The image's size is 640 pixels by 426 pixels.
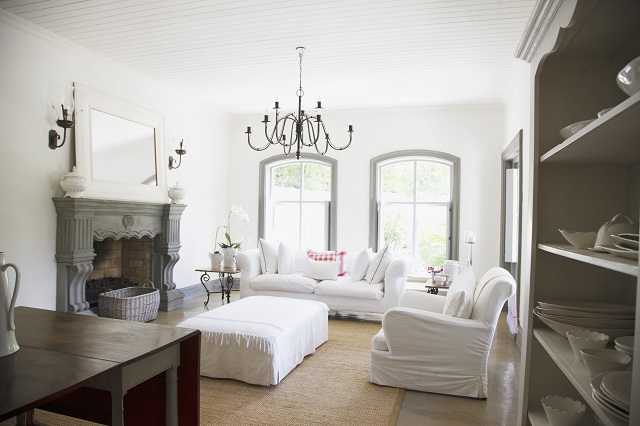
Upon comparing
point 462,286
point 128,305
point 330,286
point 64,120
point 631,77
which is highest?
point 64,120

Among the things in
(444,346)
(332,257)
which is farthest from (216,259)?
(444,346)

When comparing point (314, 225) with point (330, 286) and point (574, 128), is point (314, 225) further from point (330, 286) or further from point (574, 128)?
point (574, 128)

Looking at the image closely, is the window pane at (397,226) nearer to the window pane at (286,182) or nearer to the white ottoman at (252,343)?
the window pane at (286,182)

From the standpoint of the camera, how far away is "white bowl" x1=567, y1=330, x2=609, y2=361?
1.40 m

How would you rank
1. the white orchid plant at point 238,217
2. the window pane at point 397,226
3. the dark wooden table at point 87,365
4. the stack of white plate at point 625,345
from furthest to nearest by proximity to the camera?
the window pane at point 397,226
the white orchid plant at point 238,217
the dark wooden table at point 87,365
the stack of white plate at point 625,345

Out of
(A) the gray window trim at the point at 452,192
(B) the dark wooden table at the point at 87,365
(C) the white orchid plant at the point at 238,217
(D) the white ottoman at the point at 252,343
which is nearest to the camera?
(B) the dark wooden table at the point at 87,365

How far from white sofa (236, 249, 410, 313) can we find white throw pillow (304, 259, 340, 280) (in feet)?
0.21

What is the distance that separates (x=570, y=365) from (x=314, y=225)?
5.82 m

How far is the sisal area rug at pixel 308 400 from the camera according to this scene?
273 centimetres

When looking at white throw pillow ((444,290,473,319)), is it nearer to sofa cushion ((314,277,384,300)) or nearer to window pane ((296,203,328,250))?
sofa cushion ((314,277,384,300))

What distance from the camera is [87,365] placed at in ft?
5.02

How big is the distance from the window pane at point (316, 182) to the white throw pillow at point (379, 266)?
1.94m

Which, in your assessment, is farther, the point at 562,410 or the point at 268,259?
the point at 268,259

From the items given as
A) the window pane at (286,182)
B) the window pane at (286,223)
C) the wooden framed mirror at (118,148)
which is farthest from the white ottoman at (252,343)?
the window pane at (286,182)
